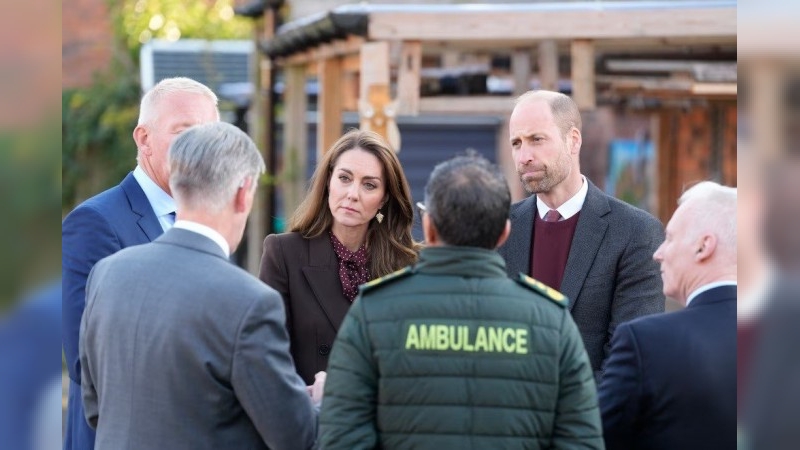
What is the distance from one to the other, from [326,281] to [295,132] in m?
8.36

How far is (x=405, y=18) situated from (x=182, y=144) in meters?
5.15

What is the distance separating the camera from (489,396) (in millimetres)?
2523

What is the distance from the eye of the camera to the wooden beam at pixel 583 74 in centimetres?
781

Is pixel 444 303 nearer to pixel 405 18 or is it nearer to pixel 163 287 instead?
pixel 163 287

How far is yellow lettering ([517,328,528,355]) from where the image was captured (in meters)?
2.53

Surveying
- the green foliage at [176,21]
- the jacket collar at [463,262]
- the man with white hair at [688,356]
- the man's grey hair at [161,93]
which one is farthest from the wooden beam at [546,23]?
the green foliage at [176,21]

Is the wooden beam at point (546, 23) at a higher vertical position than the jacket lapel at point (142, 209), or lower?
higher

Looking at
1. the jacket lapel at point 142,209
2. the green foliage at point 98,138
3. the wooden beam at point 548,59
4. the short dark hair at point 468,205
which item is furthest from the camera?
the green foliage at point 98,138

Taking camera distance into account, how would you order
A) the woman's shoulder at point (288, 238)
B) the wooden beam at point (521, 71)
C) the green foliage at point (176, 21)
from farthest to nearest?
the green foliage at point (176, 21) → the wooden beam at point (521, 71) → the woman's shoulder at point (288, 238)

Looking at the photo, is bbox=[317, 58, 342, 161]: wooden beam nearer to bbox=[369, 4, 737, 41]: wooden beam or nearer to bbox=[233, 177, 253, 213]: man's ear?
bbox=[369, 4, 737, 41]: wooden beam

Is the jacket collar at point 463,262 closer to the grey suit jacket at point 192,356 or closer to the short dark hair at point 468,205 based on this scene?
the short dark hair at point 468,205

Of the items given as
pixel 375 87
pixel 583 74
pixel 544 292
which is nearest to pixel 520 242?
pixel 544 292

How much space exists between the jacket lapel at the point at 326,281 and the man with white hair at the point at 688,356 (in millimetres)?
995

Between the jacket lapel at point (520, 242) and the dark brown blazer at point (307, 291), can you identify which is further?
the jacket lapel at point (520, 242)
